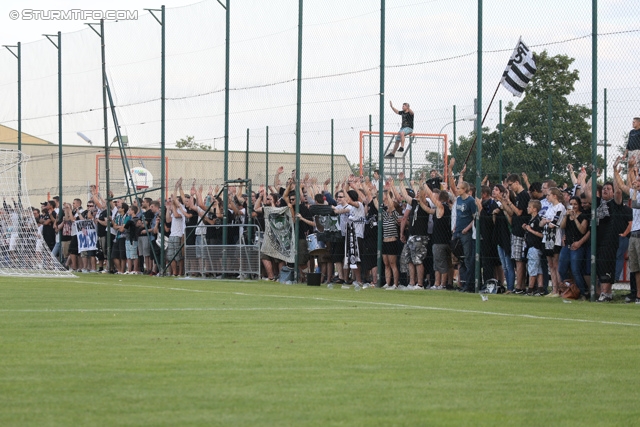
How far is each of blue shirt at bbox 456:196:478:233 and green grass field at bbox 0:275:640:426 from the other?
5.85 metres

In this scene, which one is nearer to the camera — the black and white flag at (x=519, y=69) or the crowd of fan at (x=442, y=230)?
the crowd of fan at (x=442, y=230)

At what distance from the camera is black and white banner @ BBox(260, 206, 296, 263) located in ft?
78.1

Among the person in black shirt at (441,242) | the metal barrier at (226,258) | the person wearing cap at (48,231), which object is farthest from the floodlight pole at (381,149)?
the person wearing cap at (48,231)

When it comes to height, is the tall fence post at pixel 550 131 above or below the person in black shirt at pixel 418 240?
above

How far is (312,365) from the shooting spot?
25.9ft

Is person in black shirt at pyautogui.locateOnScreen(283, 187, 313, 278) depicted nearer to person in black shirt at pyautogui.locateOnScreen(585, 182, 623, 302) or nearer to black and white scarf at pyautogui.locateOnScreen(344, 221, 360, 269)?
black and white scarf at pyautogui.locateOnScreen(344, 221, 360, 269)

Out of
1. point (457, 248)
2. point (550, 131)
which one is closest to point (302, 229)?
point (457, 248)

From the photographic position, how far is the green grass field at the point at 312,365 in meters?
5.98

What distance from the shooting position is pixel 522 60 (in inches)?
787

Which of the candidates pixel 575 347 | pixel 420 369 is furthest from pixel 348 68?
pixel 420 369

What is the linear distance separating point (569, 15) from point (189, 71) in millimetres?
12408

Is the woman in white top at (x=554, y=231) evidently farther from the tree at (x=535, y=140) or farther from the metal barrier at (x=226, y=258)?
the metal barrier at (x=226, y=258)

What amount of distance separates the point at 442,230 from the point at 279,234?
4.83 meters

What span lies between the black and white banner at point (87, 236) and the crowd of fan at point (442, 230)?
8.64 ft
